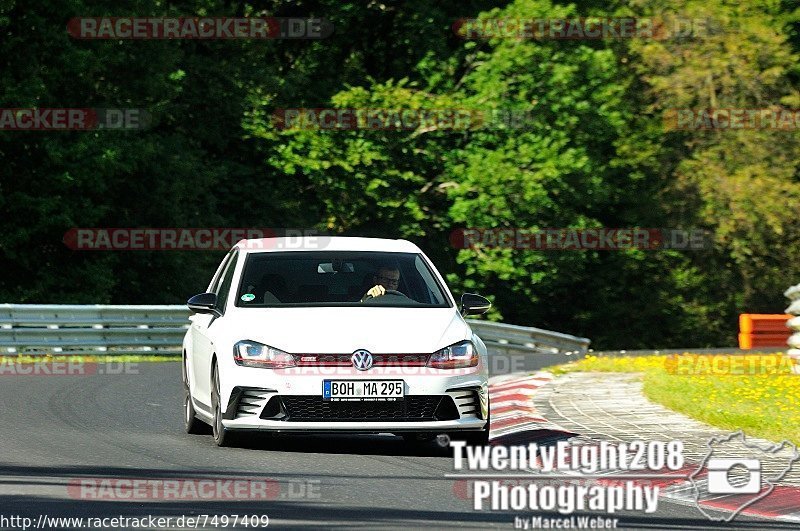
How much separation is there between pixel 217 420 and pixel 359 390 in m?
1.24

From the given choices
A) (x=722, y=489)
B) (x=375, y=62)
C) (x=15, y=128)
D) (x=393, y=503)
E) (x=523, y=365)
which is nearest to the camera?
(x=393, y=503)

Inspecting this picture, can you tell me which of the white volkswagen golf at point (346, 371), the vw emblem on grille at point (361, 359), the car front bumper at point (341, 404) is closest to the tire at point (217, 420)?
Result: the white volkswagen golf at point (346, 371)

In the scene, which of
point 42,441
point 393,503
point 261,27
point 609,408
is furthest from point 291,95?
point 393,503

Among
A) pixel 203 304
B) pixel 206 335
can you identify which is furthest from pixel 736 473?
pixel 203 304

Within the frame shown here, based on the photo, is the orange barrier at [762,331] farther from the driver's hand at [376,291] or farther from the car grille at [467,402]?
the car grille at [467,402]

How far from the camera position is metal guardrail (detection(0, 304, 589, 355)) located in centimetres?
2555

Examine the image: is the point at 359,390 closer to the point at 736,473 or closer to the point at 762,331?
the point at 736,473

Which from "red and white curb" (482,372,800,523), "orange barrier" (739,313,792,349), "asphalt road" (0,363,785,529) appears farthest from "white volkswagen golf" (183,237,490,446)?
"orange barrier" (739,313,792,349)

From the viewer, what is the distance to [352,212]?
44688 mm

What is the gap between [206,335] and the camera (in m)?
12.9

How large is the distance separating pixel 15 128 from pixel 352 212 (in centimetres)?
1103

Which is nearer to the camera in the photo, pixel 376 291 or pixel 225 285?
pixel 376 291

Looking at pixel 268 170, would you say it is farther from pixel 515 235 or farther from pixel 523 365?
pixel 523 365

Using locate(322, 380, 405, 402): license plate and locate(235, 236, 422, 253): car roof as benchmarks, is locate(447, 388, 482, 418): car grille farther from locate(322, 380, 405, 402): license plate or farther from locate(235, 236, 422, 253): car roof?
locate(235, 236, 422, 253): car roof
